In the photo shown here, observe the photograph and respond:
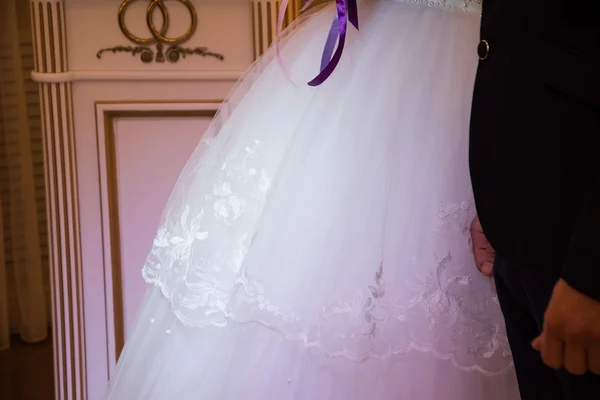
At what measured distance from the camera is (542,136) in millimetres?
597

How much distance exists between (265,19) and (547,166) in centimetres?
90

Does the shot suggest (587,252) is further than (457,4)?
No

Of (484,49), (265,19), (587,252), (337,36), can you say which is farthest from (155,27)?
(587,252)

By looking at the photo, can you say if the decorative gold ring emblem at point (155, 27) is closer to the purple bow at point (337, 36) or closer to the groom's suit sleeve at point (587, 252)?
the purple bow at point (337, 36)

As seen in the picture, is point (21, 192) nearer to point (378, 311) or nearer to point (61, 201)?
point (61, 201)

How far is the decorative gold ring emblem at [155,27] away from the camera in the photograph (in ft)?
4.55

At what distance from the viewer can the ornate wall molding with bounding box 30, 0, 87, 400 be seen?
1.39m

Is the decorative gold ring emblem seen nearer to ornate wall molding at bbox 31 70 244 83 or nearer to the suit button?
ornate wall molding at bbox 31 70 244 83

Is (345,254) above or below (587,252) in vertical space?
below

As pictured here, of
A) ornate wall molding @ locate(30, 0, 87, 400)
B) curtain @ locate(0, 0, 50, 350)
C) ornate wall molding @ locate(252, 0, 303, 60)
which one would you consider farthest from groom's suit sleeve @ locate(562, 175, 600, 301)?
curtain @ locate(0, 0, 50, 350)

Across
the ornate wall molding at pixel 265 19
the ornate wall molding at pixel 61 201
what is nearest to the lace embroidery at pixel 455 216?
the ornate wall molding at pixel 265 19

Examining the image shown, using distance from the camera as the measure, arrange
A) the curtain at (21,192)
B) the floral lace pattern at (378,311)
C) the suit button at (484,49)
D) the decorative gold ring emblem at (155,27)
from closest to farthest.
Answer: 1. the suit button at (484,49)
2. the floral lace pattern at (378,311)
3. the decorative gold ring emblem at (155,27)
4. the curtain at (21,192)

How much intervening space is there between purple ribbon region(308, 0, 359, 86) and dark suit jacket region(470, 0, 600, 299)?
0.90 feet

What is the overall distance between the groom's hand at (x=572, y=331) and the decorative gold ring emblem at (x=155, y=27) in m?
1.01
